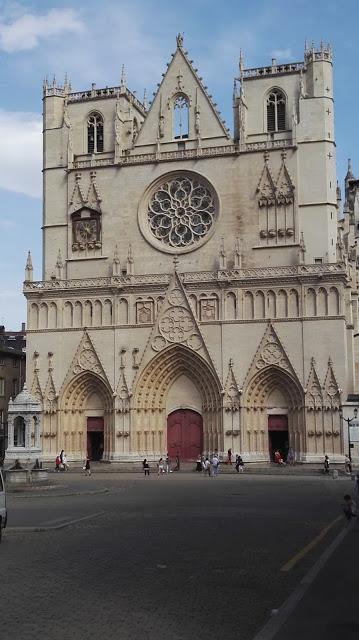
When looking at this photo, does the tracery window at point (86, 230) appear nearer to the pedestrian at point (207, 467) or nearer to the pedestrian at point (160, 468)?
the pedestrian at point (160, 468)

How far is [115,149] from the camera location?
60.3 metres

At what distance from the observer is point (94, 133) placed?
62.3m

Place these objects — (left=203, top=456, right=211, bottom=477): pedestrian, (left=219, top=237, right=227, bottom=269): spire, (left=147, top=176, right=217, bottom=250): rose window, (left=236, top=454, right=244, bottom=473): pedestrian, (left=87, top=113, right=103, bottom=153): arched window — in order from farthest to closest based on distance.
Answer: (left=87, top=113, right=103, bottom=153): arched window, (left=147, top=176, right=217, bottom=250): rose window, (left=219, top=237, right=227, bottom=269): spire, (left=236, top=454, right=244, bottom=473): pedestrian, (left=203, top=456, right=211, bottom=477): pedestrian

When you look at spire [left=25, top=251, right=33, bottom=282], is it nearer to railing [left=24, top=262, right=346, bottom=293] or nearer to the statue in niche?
railing [left=24, top=262, right=346, bottom=293]

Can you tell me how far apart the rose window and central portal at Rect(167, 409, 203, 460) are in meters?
11.9

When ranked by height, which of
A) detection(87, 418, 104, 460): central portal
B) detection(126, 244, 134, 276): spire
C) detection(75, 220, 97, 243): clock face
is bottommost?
detection(87, 418, 104, 460): central portal

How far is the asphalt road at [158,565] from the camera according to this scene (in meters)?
11.0

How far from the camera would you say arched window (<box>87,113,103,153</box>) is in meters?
62.2

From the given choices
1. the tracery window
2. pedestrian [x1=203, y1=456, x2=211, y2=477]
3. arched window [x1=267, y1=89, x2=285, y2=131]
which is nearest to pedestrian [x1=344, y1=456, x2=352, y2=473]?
pedestrian [x1=203, y1=456, x2=211, y2=477]

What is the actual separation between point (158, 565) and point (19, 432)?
31.9 m

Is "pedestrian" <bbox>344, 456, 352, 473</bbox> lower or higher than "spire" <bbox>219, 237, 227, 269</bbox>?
lower

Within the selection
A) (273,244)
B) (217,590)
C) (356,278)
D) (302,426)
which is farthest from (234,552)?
(356,278)

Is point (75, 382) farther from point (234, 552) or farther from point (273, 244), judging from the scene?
point (234, 552)

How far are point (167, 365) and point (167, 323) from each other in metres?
2.95
